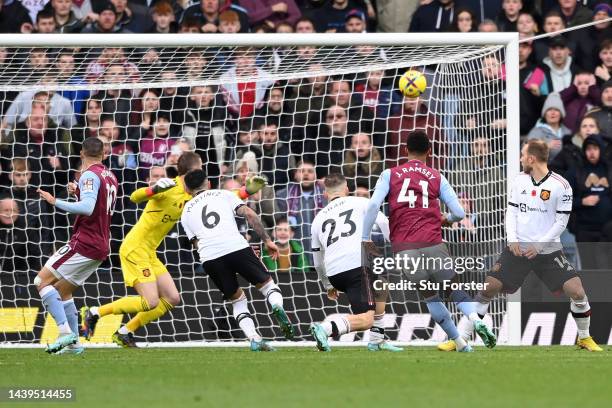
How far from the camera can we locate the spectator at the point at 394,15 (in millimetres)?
18625

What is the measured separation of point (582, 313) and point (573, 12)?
6.73 m

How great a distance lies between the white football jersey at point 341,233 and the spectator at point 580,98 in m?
5.30

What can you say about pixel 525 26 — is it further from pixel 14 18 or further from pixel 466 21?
pixel 14 18

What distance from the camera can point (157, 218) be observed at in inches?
537

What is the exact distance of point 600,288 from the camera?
14.6 m

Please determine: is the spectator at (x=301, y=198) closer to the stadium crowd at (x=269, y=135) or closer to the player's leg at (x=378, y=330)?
the stadium crowd at (x=269, y=135)

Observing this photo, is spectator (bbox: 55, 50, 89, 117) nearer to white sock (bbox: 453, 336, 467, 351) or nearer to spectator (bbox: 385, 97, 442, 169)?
spectator (bbox: 385, 97, 442, 169)

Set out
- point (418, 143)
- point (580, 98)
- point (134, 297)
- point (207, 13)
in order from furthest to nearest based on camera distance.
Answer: point (207, 13) < point (580, 98) < point (134, 297) < point (418, 143)

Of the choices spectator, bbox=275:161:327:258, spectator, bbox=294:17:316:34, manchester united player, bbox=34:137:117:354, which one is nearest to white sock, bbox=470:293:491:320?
spectator, bbox=275:161:327:258

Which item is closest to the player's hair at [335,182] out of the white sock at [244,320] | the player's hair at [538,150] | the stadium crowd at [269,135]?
the white sock at [244,320]

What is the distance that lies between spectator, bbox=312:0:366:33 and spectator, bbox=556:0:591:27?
282cm

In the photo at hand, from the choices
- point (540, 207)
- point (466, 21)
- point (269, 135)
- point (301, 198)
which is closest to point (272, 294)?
point (540, 207)

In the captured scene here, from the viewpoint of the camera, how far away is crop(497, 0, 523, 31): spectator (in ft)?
58.1

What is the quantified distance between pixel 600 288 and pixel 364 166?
3233 millimetres
